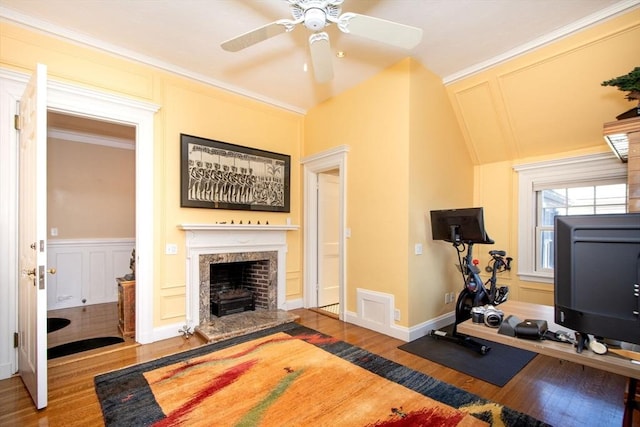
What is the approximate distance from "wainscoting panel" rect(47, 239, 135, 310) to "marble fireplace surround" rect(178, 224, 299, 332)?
2564 millimetres

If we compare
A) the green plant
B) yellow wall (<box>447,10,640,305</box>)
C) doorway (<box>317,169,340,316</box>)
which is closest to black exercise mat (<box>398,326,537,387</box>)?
yellow wall (<box>447,10,640,305</box>)

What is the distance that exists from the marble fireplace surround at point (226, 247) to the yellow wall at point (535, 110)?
2.86 m

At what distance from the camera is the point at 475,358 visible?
286cm

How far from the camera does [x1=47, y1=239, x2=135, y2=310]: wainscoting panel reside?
470cm

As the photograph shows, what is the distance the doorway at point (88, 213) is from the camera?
Result: 4.68 meters

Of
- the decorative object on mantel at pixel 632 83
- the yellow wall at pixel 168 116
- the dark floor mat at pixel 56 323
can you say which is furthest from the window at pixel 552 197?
the dark floor mat at pixel 56 323

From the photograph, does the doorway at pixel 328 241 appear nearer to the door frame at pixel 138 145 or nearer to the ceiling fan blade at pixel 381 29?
Answer: the door frame at pixel 138 145

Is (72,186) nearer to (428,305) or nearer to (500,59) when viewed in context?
(428,305)

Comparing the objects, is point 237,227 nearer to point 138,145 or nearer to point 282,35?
point 138,145

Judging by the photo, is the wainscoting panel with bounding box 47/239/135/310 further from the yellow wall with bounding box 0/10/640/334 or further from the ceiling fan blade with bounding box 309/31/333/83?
the ceiling fan blade with bounding box 309/31/333/83

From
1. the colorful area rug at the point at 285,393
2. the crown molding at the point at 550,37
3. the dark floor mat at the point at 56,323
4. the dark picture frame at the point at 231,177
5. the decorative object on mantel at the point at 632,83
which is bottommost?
the dark floor mat at the point at 56,323

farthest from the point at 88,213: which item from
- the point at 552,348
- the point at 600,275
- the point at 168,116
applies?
the point at 600,275

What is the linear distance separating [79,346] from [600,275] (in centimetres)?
432

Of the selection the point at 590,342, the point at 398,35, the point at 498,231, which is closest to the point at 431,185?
the point at 498,231
